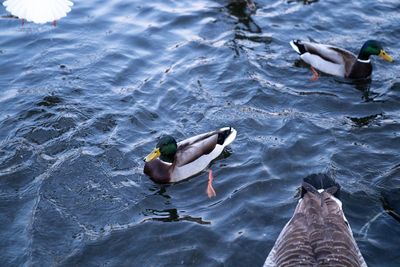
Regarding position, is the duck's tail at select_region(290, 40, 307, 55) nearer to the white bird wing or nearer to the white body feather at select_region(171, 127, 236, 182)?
the white bird wing

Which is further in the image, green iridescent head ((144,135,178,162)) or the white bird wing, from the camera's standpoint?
the white bird wing

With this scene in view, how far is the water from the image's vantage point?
7832 millimetres

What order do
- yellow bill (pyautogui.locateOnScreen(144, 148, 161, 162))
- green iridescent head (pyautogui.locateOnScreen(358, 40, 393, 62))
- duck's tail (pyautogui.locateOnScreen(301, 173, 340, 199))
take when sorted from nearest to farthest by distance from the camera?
duck's tail (pyautogui.locateOnScreen(301, 173, 340, 199)), yellow bill (pyautogui.locateOnScreen(144, 148, 161, 162)), green iridescent head (pyautogui.locateOnScreen(358, 40, 393, 62))

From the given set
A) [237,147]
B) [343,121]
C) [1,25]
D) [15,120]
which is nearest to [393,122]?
[343,121]

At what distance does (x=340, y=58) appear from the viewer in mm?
11375

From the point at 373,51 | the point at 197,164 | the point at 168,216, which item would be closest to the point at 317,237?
the point at 168,216

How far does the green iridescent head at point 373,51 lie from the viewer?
1121 cm

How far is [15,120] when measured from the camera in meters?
9.91

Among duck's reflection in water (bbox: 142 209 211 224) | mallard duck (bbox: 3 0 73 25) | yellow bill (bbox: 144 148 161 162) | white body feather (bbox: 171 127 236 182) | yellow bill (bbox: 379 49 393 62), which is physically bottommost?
duck's reflection in water (bbox: 142 209 211 224)

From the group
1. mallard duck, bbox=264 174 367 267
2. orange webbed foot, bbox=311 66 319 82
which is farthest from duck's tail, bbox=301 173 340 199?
orange webbed foot, bbox=311 66 319 82

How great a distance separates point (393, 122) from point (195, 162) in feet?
10.9

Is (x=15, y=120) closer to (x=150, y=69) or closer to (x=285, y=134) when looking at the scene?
(x=150, y=69)

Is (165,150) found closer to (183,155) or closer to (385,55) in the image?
(183,155)

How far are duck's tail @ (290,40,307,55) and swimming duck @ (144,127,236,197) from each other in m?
3.10
